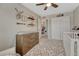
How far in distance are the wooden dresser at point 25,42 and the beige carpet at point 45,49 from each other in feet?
0.23

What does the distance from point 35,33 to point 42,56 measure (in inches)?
16.9

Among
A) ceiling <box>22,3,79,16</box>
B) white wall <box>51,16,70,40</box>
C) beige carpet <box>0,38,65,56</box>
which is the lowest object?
beige carpet <box>0,38,65,56</box>

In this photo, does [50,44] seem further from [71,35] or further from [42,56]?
[71,35]

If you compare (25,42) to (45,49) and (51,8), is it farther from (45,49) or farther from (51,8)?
(51,8)

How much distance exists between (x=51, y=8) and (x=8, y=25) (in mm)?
790

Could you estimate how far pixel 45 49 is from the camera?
72.2 inches

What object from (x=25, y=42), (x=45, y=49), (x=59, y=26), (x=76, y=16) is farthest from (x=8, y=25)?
(x=76, y=16)

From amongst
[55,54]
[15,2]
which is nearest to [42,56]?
[55,54]

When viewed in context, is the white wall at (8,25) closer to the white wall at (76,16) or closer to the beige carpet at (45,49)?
the beige carpet at (45,49)

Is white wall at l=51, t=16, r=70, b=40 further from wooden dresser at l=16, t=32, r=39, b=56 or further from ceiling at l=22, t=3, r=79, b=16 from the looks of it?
wooden dresser at l=16, t=32, r=39, b=56

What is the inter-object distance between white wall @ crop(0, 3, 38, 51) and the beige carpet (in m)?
0.12

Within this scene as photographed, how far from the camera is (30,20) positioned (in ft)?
6.33

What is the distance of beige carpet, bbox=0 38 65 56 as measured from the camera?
1.75 meters

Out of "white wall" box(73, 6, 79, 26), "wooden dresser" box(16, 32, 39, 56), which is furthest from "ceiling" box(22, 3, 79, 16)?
"wooden dresser" box(16, 32, 39, 56)
